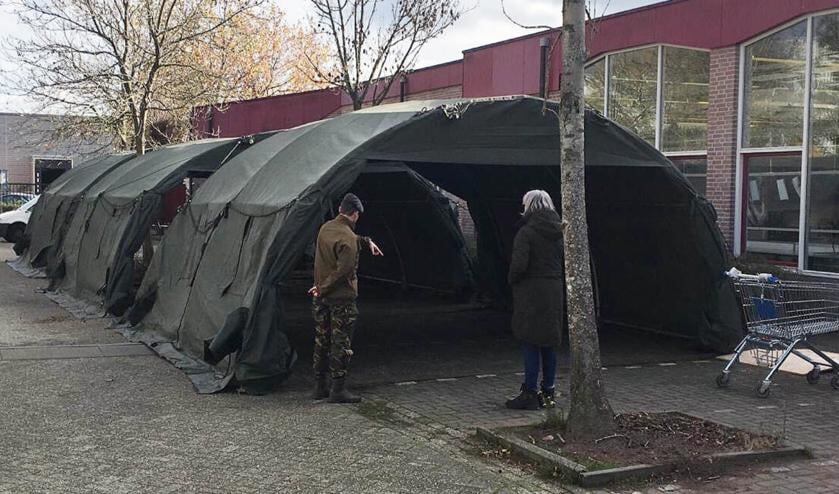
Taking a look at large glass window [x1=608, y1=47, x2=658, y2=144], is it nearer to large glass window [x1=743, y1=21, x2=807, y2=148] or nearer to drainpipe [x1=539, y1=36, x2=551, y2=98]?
drainpipe [x1=539, y1=36, x2=551, y2=98]

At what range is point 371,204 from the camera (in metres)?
17.3

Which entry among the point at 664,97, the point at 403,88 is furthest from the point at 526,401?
the point at 403,88

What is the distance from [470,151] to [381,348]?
2905 mm

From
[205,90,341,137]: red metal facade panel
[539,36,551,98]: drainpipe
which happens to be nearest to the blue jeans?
[539,36,551,98]: drainpipe

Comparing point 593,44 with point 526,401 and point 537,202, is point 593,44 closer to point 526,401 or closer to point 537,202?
point 537,202

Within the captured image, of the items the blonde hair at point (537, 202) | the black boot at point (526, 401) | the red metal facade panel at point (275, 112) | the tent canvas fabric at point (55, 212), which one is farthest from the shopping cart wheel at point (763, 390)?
the red metal facade panel at point (275, 112)

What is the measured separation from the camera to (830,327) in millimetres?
9156

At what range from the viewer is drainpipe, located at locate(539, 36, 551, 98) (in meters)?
18.5

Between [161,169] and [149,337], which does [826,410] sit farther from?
Answer: [161,169]

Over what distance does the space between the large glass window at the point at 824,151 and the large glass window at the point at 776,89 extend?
0.76 feet

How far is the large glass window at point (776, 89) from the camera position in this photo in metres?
13.8

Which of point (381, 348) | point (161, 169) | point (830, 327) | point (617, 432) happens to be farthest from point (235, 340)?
point (161, 169)

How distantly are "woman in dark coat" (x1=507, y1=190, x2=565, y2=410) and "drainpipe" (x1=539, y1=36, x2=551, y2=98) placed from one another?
1083 cm

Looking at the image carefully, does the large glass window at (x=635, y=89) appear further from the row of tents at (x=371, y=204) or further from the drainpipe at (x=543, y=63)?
the row of tents at (x=371, y=204)
